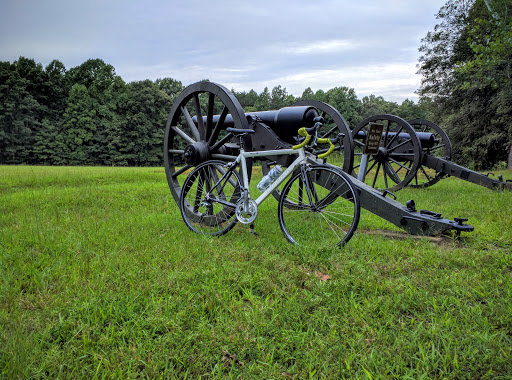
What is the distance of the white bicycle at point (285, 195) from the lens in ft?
11.3

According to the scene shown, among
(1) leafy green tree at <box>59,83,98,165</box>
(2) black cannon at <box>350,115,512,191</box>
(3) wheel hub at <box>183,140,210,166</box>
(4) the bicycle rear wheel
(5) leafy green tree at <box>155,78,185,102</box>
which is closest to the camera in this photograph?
(4) the bicycle rear wheel

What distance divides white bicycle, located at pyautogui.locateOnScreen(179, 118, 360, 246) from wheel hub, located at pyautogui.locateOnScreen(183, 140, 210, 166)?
0.68ft

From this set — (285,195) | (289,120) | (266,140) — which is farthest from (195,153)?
(285,195)

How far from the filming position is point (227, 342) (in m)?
1.91

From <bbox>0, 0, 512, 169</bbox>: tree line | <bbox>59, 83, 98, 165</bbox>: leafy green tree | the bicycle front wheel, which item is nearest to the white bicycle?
the bicycle front wheel

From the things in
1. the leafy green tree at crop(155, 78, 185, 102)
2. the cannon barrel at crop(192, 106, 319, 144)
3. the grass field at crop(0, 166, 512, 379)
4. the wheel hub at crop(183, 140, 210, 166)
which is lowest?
the grass field at crop(0, 166, 512, 379)

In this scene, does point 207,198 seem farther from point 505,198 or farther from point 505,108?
point 505,108

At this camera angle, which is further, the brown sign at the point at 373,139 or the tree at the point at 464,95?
the tree at the point at 464,95

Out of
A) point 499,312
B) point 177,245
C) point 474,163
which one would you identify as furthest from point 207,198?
point 474,163

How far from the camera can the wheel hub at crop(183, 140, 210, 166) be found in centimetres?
459

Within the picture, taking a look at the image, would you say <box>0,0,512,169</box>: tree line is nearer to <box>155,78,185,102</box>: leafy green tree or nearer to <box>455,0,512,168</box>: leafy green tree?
<box>155,78,185,102</box>: leafy green tree

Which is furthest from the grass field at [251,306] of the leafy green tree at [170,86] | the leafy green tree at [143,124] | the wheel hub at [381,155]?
the leafy green tree at [170,86]

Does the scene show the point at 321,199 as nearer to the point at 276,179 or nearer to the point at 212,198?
the point at 276,179

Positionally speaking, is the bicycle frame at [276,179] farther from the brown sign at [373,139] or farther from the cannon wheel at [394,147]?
the cannon wheel at [394,147]
